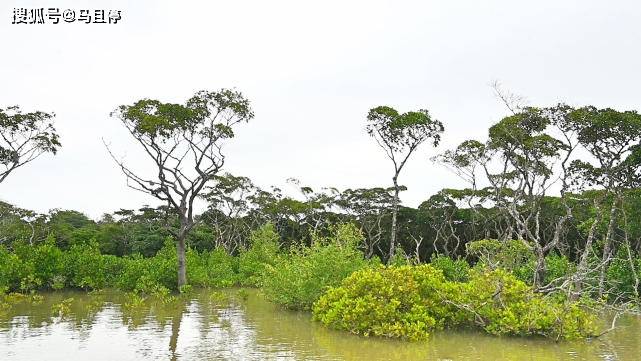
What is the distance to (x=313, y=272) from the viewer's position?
1569 centimetres

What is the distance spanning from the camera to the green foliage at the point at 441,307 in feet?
38.7

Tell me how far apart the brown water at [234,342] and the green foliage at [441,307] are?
0.96 ft

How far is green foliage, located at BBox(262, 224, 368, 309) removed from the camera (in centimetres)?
1570

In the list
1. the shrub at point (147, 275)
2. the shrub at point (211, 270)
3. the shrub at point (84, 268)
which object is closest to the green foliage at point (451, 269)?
the shrub at point (211, 270)

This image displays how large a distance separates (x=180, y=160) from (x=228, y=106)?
2842 mm

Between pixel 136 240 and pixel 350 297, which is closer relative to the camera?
pixel 350 297

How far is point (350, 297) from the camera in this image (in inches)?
518

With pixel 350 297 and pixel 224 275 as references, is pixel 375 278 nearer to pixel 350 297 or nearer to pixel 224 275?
pixel 350 297

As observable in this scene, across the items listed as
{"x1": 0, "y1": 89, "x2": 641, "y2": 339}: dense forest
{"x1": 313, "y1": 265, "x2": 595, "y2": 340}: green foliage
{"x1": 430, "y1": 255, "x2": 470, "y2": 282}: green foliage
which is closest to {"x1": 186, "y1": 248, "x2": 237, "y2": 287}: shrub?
{"x1": 0, "y1": 89, "x2": 641, "y2": 339}: dense forest

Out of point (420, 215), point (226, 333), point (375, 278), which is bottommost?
point (226, 333)

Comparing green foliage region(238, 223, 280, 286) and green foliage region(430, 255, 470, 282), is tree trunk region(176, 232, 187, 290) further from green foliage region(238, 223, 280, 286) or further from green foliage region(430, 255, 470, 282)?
green foliage region(430, 255, 470, 282)

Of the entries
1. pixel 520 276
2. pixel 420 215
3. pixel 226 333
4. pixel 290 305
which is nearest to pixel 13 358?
pixel 226 333

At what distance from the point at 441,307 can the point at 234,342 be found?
4678 mm

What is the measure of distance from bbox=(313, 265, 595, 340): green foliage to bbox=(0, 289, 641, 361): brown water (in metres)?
0.29
